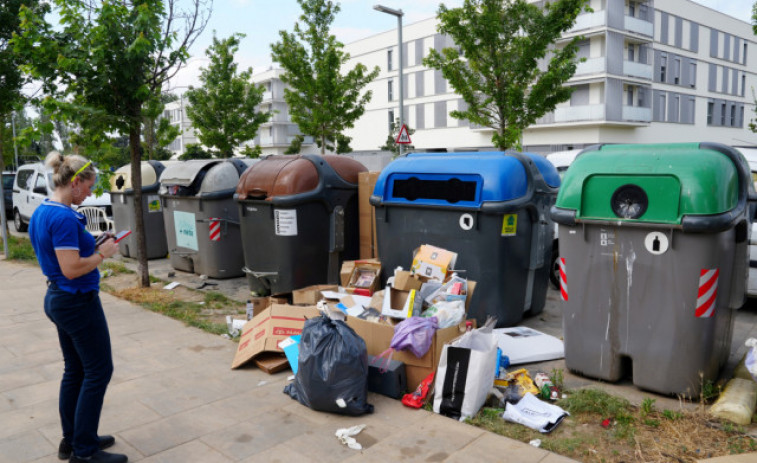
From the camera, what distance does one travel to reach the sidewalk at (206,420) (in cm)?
346

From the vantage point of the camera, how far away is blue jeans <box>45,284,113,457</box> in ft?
10.2

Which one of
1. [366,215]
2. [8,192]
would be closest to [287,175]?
[366,215]

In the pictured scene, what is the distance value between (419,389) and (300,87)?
17269 millimetres

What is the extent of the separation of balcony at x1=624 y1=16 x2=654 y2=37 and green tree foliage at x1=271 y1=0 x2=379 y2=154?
1937 centimetres

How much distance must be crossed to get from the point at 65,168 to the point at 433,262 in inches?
131

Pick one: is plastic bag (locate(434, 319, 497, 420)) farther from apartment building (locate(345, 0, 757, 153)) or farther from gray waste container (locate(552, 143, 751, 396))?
apartment building (locate(345, 0, 757, 153))

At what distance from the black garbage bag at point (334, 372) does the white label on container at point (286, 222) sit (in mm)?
2890

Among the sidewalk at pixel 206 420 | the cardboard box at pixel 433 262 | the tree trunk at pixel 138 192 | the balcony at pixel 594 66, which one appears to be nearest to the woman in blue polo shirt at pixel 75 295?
the sidewalk at pixel 206 420

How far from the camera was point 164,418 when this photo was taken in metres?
4.00

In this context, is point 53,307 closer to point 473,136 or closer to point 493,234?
point 493,234

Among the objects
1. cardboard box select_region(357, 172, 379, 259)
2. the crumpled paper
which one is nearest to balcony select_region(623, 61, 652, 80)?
cardboard box select_region(357, 172, 379, 259)

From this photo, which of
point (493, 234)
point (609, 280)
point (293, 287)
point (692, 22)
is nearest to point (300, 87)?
point (293, 287)

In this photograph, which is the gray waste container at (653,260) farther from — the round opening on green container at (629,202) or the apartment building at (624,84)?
the apartment building at (624,84)

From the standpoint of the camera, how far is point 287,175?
22.7ft
